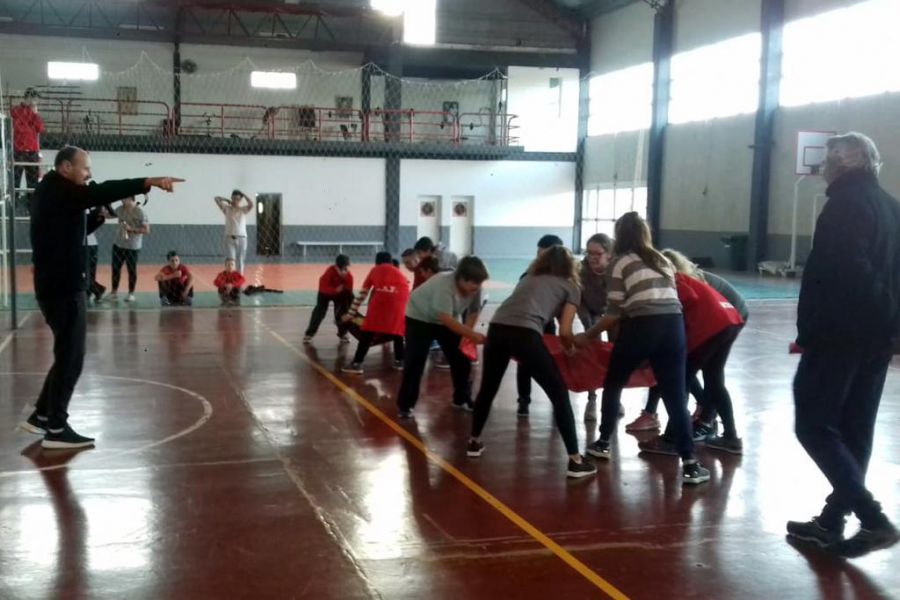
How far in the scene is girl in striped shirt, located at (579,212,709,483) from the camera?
6.20 m

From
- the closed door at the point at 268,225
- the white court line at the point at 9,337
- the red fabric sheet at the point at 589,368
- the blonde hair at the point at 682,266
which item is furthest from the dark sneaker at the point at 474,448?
the closed door at the point at 268,225

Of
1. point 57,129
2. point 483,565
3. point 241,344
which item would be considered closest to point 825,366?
point 483,565

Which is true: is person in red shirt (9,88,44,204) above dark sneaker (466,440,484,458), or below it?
above

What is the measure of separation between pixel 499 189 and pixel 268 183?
27.9ft

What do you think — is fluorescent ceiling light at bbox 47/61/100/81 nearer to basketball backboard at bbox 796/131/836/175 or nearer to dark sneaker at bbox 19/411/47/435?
basketball backboard at bbox 796/131/836/175

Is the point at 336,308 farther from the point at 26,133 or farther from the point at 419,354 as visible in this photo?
the point at 26,133

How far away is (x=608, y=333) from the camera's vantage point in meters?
7.25

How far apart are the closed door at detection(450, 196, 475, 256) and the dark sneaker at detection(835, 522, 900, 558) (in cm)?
2934

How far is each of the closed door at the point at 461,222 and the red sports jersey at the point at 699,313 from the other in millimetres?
27250

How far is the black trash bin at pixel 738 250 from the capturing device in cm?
2748

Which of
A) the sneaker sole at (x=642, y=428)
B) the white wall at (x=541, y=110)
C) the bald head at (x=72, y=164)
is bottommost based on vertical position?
the sneaker sole at (x=642, y=428)

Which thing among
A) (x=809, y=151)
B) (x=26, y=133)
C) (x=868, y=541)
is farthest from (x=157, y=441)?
(x=809, y=151)

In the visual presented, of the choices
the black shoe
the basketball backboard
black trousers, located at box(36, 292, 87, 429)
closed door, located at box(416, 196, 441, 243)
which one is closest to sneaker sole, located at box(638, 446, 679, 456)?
the black shoe

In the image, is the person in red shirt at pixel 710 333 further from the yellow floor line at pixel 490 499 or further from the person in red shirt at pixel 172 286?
the person in red shirt at pixel 172 286
